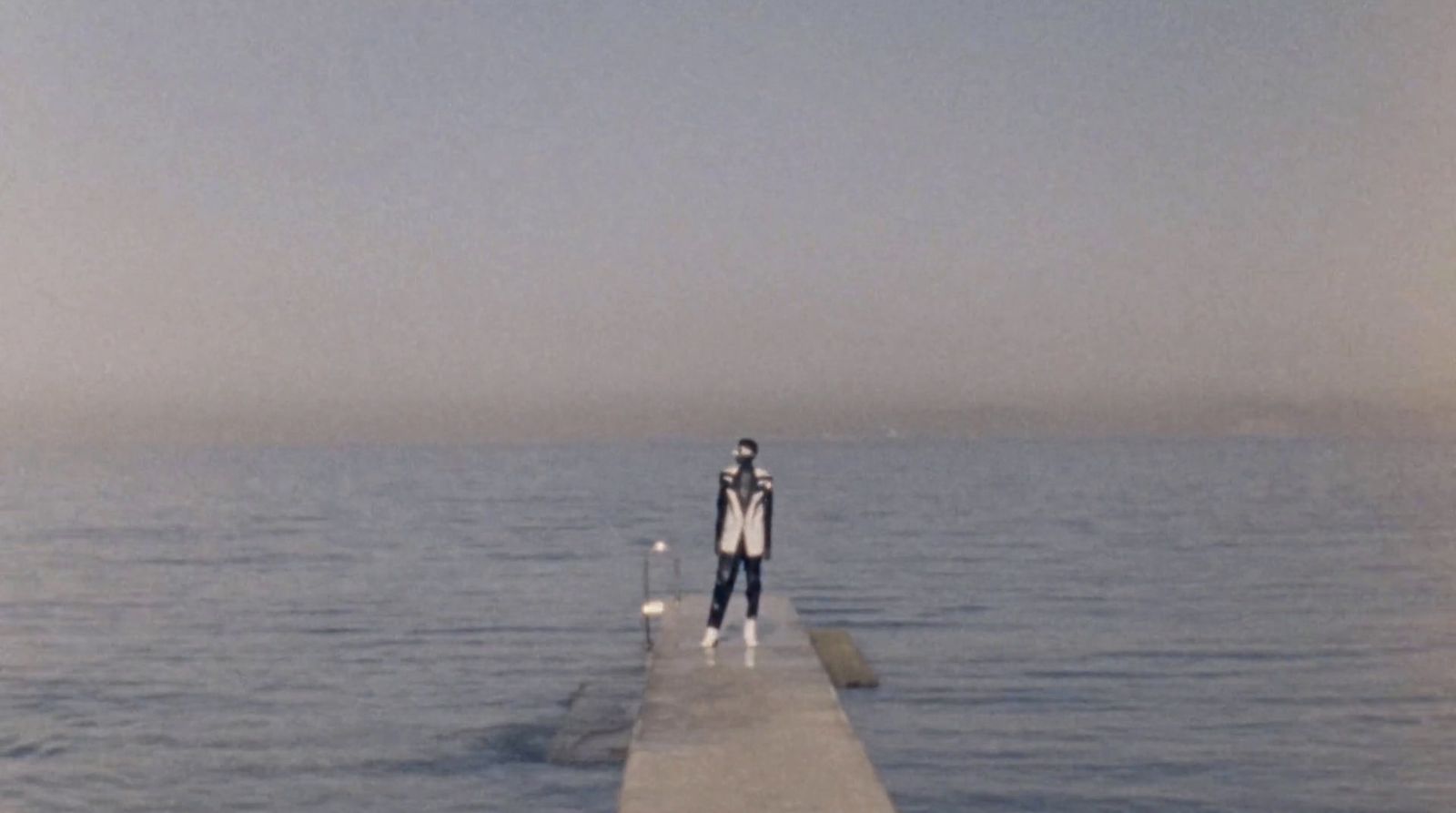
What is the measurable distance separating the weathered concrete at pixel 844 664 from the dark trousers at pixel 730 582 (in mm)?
5166

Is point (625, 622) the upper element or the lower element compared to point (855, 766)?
lower

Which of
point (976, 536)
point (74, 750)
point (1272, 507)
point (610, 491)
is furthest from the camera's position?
point (610, 491)

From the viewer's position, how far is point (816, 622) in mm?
36469

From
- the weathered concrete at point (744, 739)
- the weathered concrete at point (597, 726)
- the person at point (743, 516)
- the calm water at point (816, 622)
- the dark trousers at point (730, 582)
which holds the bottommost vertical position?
the calm water at point (816, 622)

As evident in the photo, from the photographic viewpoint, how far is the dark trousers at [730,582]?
1736 cm

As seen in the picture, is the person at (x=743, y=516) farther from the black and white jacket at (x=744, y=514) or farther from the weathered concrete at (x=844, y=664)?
the weathered concrete at (x=844, y=664)

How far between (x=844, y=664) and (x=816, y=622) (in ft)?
40.1

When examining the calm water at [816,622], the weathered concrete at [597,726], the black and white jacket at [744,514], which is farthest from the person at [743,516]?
the calm water at [816,622]

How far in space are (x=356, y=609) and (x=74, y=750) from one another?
1846 cm

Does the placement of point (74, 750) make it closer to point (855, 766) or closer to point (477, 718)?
point (477, 718)

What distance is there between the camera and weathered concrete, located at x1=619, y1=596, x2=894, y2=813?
11477mm

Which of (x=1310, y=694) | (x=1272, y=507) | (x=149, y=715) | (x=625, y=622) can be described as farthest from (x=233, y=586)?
(x=1272, y=507)

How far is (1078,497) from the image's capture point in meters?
110

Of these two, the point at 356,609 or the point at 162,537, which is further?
the point at 162,537
